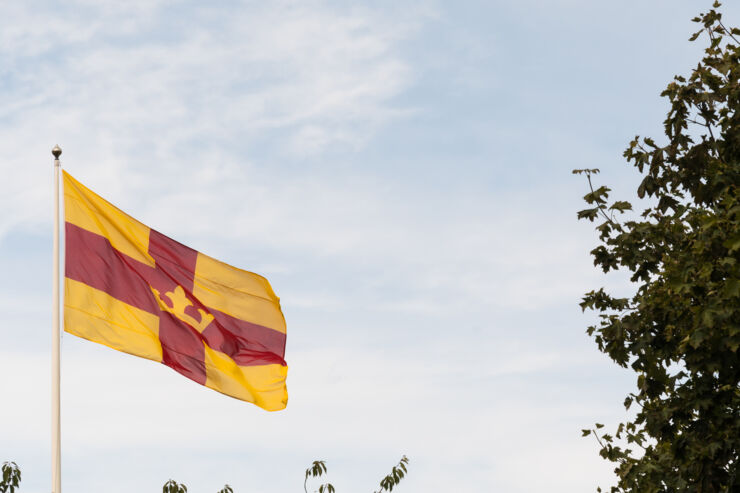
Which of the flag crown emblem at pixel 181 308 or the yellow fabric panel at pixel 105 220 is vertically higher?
the yellow fabric panel at pixel 105 220

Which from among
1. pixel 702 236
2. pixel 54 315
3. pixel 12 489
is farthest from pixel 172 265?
pixel 702 236

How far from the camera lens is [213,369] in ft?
46.9

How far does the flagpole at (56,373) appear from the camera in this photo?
11.4 meters

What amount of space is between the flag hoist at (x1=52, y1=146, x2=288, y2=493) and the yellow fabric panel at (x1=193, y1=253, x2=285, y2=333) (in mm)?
15

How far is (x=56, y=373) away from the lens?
39.2ft

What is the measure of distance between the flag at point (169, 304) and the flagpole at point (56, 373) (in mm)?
595

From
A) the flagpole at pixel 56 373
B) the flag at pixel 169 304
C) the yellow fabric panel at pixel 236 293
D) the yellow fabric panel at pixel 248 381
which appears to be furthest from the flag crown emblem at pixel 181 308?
the flagpole at pixel 56 373

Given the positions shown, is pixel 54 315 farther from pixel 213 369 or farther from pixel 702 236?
pixel 702 236

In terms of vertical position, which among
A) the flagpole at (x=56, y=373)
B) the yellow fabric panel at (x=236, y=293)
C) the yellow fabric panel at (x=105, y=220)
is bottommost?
the flagpole at (x=56, y=373)

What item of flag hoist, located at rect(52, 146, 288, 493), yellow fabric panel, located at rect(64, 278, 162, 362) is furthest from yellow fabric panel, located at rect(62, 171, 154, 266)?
yellow fabric panel, located at rect(64, 278, 162, 362)

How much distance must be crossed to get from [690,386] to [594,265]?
261 centimetres

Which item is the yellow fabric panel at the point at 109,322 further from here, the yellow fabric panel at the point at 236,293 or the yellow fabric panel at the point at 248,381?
the yellow fabric panel at the point at 236,293

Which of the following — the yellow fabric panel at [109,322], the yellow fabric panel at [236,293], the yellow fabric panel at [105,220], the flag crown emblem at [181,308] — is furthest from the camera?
the yellow fabric panel at [236,293]

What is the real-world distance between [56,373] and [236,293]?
364 centimetres
